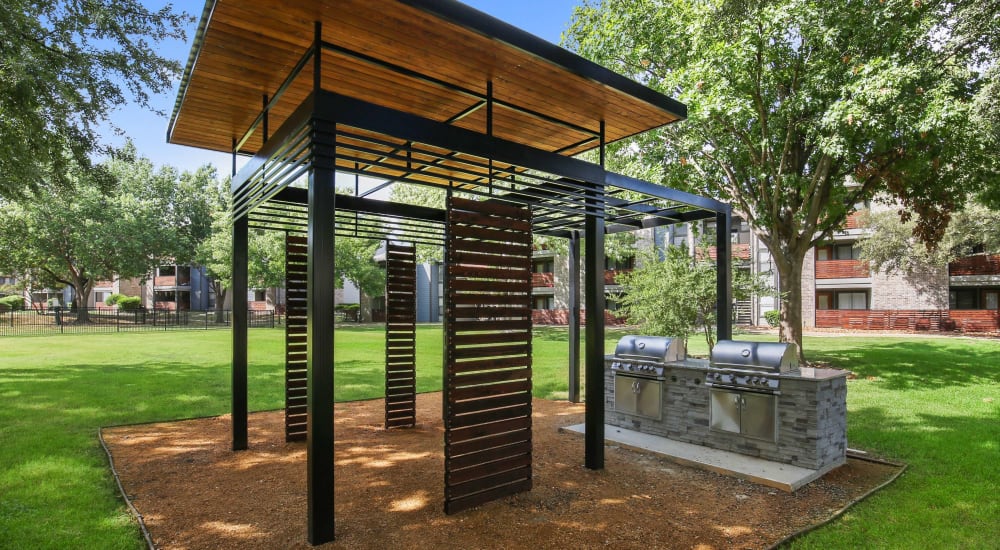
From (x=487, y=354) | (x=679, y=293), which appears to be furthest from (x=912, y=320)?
(x=487, y=354)

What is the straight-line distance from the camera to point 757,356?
227 inches

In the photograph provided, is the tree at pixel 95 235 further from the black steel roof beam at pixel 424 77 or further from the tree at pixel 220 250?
the black steel roof beam at pixel 424 77

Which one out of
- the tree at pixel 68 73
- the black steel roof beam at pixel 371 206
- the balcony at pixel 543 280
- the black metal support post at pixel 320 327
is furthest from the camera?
the balcony at pixel 543 280

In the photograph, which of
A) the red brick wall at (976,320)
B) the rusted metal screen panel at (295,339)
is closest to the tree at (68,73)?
the rusted metal screen panel at (295,339)

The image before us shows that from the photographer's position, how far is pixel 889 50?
398 inches

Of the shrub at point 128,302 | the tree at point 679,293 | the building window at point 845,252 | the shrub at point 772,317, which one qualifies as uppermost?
the building window at point 845,252

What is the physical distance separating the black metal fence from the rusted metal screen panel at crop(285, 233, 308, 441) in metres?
23.7

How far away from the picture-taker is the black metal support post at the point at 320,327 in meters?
3.62

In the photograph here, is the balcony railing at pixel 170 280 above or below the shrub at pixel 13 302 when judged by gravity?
above

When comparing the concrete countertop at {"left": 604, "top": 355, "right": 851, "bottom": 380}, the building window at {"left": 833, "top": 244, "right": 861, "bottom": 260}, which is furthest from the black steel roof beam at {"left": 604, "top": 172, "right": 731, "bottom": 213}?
the building window at {"left": 833, "top": 244, "right": 861, "bottom": 260}

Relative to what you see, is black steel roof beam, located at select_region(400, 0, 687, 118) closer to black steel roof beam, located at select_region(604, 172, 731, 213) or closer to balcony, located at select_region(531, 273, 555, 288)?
black steel roof beam, located at select_region(604, 172, 731, 213)

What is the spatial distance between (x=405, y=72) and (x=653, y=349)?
447cm

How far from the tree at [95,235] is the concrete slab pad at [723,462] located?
31368mm

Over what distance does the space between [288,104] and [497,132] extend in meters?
2.35
